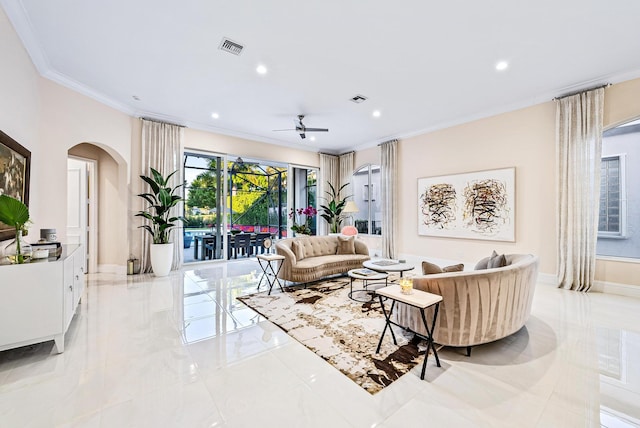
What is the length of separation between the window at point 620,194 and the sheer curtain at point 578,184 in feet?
1.42

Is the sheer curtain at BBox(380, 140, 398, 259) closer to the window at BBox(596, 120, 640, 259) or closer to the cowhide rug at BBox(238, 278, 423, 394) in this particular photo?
the cowhide rug at BBox(238, 278, 423, 394)

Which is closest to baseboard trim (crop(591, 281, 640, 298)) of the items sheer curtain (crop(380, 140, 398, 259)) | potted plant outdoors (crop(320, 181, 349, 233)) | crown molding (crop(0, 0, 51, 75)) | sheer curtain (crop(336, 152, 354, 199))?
sheer curtain (crop(380, 140, 398, 259))

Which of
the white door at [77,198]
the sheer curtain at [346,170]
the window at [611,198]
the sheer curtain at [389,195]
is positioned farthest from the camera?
the sheer curtain at [346,170]

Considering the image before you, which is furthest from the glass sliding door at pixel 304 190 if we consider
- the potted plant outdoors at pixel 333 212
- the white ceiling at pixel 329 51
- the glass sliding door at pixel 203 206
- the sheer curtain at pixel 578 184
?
the sheer curtain at pixel 578 184

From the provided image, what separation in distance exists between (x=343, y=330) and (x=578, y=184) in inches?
181

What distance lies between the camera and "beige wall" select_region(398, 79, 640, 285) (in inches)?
166

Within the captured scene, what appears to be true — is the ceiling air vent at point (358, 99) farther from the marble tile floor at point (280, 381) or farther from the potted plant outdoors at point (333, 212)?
the marble tile floor at point (280, 381)

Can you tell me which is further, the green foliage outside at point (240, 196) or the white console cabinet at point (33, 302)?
the green foliage outside at point (240, 196)

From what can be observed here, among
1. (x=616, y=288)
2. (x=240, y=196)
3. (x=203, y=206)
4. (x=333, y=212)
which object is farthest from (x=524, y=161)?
(x=203, y=206)

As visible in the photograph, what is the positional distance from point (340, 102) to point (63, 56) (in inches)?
162

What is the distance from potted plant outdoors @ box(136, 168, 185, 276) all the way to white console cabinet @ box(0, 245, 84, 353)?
2.77m

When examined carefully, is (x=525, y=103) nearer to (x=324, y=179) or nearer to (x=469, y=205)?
(x=469, y=205)

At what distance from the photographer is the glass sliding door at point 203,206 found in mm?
6523

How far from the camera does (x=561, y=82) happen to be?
14.1 feet
